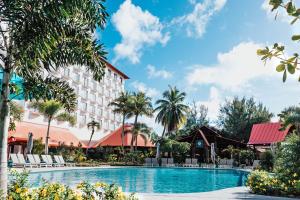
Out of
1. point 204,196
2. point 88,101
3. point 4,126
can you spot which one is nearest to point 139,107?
point 88,101

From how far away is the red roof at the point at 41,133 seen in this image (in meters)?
34.8

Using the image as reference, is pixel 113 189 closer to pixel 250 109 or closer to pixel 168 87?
pixel 168 87

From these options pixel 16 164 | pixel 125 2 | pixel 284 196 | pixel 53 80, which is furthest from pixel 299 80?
pixel 16 164

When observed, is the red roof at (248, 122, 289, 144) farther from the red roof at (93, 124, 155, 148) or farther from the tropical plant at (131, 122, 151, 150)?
the red roof at (93, 124, 155, 148)

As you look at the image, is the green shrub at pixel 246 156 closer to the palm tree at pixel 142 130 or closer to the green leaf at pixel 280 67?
the palm tree at pixel 142 130

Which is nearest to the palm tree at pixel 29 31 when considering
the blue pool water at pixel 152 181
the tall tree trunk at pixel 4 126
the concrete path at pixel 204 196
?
the tall tree trunk at pixel 4 126

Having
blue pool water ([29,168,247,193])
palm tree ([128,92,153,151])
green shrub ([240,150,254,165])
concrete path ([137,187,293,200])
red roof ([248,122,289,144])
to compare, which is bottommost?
blue pool water ([29,168,247,193])

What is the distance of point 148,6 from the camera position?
19219 mm

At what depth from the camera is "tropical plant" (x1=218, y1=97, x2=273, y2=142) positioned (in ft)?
195

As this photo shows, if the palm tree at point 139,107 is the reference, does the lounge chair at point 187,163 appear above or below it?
below

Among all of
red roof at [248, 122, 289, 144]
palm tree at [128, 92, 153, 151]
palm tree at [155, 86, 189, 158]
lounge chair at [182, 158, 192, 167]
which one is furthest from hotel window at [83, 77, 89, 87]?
red roof at [248, 122, 289, 144]

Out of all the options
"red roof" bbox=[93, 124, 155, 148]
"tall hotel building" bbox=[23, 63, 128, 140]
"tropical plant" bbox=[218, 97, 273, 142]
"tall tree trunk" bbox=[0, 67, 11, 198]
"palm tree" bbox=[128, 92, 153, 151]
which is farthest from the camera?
"tropical plant" bbox=[218, 97, 273, 142]

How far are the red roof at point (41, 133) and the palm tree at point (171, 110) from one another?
1355 centimetres

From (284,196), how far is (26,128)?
33621 mm
